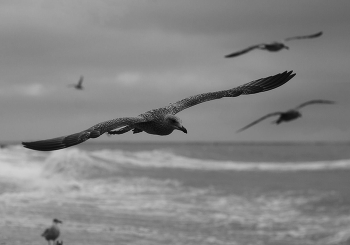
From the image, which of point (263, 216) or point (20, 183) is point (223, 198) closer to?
point (263, 216)

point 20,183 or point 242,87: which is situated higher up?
point 242,87

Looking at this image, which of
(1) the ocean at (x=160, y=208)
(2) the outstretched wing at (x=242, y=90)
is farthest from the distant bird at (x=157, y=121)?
(1) the ocean at (x=160, y=208)

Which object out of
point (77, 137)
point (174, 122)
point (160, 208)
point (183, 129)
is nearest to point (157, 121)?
point (174, 122)

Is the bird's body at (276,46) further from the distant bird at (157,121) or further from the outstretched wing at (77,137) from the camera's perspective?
the outstretched wing at (77,137)

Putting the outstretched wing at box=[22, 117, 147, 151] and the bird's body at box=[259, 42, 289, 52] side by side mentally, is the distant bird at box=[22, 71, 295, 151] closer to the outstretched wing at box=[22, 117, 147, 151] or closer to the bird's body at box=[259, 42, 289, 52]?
the outstretched wing at box=[22, 117, 147, 151]

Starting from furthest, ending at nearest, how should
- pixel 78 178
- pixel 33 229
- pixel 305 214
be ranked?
pixel 78 178, pixel 305 214, pixel 33 229

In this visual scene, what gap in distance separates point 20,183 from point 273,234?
7.95 m

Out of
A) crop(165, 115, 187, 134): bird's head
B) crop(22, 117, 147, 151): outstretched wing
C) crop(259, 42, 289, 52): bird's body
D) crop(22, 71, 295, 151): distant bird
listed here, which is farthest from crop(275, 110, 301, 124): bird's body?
crop(22, 117, 147, 151): outstretched wing

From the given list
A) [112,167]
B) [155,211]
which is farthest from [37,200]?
[112,167]

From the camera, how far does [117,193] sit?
1742 cm

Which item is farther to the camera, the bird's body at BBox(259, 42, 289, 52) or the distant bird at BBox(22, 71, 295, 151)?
the bird's body at BBox(259, 42, 289, 52)

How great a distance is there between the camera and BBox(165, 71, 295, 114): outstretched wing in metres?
7.49

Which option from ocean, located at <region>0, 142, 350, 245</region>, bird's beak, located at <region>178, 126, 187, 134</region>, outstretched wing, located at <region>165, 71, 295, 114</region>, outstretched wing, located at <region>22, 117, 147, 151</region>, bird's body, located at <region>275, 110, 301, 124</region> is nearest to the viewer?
outstretched wing, located at <region>22, 117, 147, 151</region>

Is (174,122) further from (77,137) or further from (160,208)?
(160,208)
